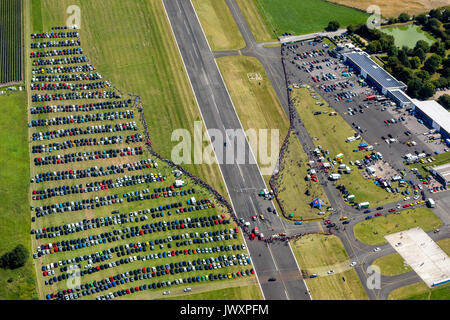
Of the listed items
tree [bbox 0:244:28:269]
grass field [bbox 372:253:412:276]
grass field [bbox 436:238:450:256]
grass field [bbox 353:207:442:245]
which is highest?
tree [bbox 0:244:28:269]

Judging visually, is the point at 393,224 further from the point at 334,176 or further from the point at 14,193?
the point at 14,193

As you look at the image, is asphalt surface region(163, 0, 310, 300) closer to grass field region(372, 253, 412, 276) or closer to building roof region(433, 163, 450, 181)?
grass field region(372, 253, 412, 276)

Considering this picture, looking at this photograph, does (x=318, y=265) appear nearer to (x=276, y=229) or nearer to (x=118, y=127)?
(x=276, y=229)

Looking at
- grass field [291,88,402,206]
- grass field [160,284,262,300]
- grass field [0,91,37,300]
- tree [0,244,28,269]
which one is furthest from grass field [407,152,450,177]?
grass field [0,91,37,300]

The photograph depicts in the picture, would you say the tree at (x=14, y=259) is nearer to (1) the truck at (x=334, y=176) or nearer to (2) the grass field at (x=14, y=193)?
(2) the grass field at (x=14, y=193)

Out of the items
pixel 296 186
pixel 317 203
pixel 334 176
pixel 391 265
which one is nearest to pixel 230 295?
pixel 317 203

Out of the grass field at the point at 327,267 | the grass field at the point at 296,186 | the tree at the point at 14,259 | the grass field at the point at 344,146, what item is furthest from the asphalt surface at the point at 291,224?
the tree at the point at 14,259
